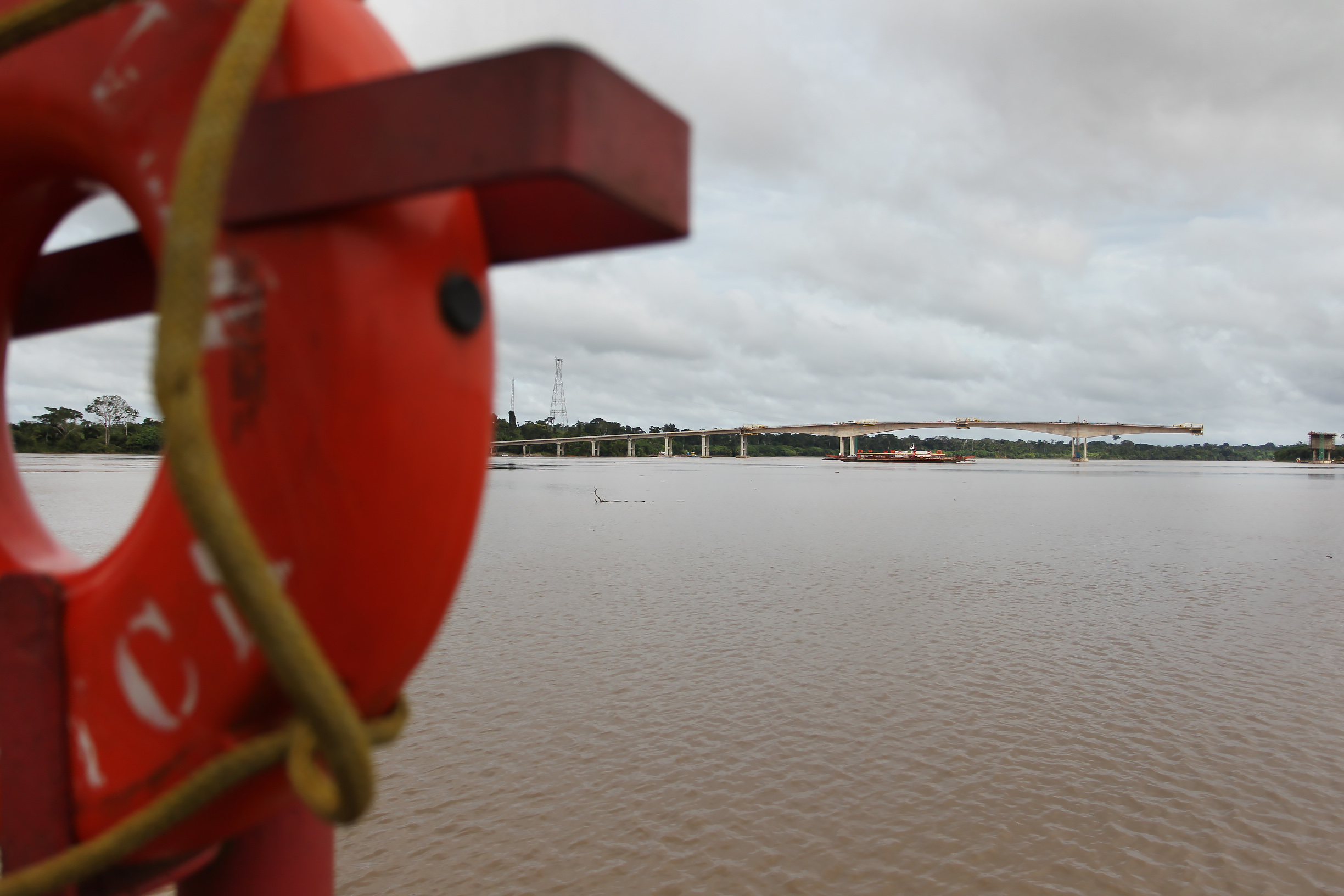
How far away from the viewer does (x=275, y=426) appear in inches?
39.2

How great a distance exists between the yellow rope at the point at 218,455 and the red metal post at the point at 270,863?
64cm

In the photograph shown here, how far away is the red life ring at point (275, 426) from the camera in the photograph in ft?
3.24

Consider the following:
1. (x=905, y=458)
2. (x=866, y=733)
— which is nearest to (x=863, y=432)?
(x=905, y=458)

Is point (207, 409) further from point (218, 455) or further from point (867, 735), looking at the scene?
point (867, 735)

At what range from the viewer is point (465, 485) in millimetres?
Answer: 1137

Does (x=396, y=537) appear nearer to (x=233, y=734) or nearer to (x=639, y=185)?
(x=233, y=734)

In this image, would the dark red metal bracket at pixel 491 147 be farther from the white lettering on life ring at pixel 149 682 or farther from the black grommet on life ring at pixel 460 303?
the white lettering on life ring at pixel 149 682

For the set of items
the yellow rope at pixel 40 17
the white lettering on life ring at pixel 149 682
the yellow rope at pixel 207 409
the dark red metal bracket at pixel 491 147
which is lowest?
the white lettering on life ring at pixel 149 682

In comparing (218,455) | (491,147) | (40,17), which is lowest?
(218,455)

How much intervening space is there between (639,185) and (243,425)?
554 millimetres

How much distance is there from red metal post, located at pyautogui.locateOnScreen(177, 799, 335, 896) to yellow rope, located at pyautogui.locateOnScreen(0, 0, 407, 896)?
645mm

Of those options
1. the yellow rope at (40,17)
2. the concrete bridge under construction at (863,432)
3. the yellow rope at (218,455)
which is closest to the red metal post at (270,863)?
the yellow rope at (218,455)

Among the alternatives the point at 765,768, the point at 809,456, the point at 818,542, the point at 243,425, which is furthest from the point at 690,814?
the point at 809,456

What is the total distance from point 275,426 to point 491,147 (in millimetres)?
422
